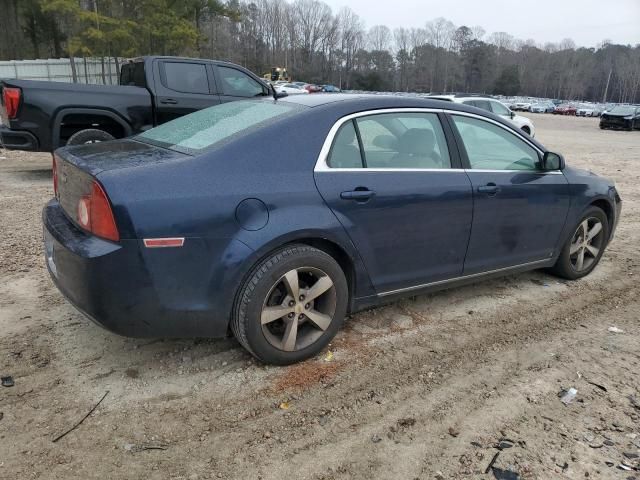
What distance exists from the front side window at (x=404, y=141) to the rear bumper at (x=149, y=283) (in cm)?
114

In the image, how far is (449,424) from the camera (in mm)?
2686

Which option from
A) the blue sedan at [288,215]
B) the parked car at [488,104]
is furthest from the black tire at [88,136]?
the parked car at [488,104]

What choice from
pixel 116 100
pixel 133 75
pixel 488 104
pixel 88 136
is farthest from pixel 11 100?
pixel 488 104

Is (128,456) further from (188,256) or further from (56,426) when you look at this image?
(188,256)

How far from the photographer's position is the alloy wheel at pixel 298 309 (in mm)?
2969

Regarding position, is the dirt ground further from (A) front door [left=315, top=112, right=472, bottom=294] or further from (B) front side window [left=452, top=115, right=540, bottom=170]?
(B) front side window [left=452, top=115, right=540, bottom=170]

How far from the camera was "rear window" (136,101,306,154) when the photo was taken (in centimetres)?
309

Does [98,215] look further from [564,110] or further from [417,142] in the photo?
[564,110]

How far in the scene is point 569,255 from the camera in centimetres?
462

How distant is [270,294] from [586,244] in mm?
3271

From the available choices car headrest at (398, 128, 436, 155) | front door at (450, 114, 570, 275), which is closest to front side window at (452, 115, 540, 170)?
front door at (450, 114, 570, 275)

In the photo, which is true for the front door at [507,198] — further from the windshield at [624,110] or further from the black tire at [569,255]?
the windshield at [624,110]

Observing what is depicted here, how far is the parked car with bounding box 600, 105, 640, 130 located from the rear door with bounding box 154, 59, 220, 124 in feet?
94.4

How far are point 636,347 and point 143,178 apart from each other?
3.38 meters
